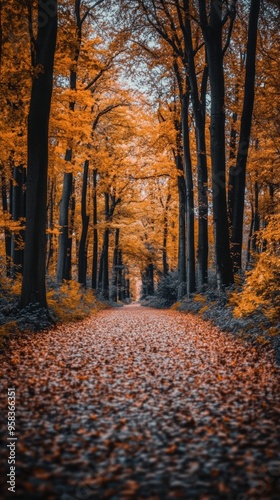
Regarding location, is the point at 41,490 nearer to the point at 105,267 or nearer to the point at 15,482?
the point at 15,482

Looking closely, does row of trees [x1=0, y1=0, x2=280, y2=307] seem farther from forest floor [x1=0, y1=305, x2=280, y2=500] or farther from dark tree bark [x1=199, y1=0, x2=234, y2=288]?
forest floor [x1=0, y1=305, x2=280, y2=500]

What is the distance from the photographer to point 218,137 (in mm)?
11398

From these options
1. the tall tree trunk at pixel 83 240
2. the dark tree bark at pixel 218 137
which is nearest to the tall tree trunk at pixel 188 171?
the dark tree bark at pixel 218 137

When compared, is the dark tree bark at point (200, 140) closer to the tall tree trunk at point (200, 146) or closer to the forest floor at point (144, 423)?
the tall tree trunk at point (200, 146)

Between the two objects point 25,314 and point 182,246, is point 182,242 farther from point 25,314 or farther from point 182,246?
point 25,314

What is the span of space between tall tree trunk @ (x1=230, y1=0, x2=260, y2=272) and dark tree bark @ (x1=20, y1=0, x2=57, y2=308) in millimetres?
5850

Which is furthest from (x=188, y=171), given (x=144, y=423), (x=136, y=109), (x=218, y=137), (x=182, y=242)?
(x=144, y=423)

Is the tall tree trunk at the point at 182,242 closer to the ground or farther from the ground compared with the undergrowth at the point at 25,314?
farther from the ground

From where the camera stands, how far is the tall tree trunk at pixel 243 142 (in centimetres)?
1149

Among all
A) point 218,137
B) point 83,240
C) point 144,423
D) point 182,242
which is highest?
point 218,137

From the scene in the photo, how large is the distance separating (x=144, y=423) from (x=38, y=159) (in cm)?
716

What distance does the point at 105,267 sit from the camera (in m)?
27.2

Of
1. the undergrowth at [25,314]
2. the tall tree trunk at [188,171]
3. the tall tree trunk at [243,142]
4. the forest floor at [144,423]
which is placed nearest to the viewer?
the forest floor at [144,423]

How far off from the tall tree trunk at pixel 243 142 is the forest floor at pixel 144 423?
626 cm
